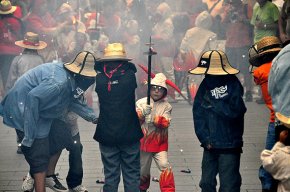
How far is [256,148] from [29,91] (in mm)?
4018

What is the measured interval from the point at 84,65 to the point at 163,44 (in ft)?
24.9

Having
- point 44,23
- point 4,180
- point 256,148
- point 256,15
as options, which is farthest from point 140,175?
point 44,23

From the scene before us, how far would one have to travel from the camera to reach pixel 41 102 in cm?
698

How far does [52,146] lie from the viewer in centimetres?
742

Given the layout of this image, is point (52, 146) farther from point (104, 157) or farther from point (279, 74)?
point (279, 74)

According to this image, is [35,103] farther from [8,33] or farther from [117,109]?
[8,33]

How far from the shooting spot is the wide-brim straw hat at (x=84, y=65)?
7160mm

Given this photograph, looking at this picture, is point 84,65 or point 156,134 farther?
point 156,134

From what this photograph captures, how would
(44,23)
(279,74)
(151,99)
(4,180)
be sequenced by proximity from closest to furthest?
(279,74) < (151,99) < (4,180) < (44,23)

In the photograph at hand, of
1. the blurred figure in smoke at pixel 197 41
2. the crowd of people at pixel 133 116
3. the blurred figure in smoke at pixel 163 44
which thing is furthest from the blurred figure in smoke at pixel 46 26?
the crowd of people at pixel 133 116

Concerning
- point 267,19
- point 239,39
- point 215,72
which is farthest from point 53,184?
point 239,39

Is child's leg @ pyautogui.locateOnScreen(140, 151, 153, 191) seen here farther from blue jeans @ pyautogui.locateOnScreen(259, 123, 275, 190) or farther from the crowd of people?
blue jeans @ pyautogui.locateOnScreen(259, 123, 275, 190)

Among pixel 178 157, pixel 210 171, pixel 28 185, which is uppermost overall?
pixel 210 171

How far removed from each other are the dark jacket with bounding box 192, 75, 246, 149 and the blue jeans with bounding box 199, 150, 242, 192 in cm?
11
